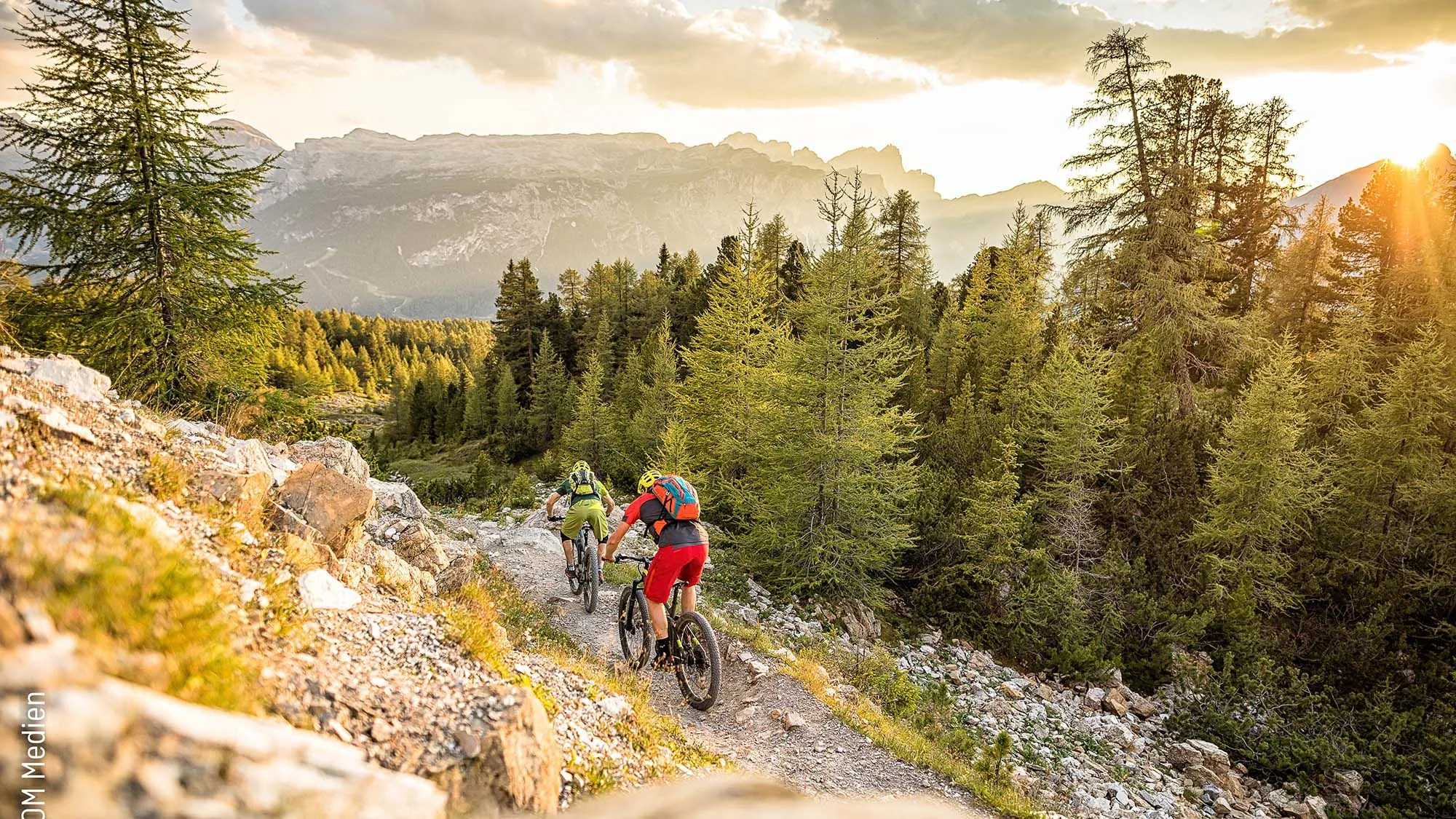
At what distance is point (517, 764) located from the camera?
4.39 m

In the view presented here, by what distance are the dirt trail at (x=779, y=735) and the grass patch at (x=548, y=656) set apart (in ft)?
1.76

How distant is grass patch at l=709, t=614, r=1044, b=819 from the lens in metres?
8.05

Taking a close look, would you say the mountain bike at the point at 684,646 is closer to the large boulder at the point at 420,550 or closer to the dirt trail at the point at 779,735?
the dirt trail at the point at 779,735

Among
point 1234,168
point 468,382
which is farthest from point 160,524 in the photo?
point 468,382

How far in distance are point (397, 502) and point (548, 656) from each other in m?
8.47

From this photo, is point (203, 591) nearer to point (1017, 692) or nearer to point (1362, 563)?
point (1017, 692)

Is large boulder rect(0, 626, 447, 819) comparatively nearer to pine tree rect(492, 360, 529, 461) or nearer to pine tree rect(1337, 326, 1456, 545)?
pine tree rect(1337, 326, 1456, 545)

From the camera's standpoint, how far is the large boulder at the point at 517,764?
13.9ft

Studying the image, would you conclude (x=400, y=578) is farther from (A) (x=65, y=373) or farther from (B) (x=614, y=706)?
(A) (x=65, y=373)

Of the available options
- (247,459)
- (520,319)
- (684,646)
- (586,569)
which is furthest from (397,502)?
(520,319)

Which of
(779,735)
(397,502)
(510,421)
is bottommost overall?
(510,421)

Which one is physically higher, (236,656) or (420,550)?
(236,656)

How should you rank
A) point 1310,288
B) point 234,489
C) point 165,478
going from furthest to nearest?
1. point 1310,288
2. point 234,489
3. point 165,478

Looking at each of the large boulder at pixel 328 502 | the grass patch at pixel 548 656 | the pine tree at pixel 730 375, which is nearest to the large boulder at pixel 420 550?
the grass patch at pixel 548 656
